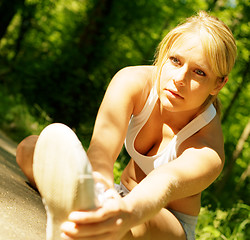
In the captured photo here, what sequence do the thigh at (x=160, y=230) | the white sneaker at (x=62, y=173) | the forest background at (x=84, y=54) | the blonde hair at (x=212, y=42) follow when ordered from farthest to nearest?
the forest background at (x=84, y=54) → the blonde hair at (x=212, y=42) → the thigh at (x=160, y=230) → the white sneaker at (x=62, y=173)

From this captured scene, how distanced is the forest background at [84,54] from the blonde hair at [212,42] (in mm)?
4820

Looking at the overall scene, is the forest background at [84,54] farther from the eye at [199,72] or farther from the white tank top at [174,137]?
the eye at [199,72]

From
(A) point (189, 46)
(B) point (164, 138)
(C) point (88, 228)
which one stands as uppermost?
(A) point (189, 46)

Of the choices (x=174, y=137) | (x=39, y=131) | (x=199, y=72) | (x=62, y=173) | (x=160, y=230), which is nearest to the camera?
(x=62, y=173)

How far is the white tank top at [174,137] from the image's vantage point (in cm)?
225

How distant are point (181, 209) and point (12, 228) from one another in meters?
0.91

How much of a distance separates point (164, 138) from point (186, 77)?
46 centimetres

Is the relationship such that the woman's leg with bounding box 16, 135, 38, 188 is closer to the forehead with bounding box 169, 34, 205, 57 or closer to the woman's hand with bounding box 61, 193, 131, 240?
the forehead with bounding box 169, 34, 205, 57

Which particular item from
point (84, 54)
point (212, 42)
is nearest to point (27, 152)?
point (212, 42)

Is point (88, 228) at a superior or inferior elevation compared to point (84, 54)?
superior

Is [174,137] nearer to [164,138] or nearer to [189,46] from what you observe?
[164,138]

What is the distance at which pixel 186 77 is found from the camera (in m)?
2.03

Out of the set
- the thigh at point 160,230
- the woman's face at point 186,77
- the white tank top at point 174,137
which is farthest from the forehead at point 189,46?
the thigh at point 160,230

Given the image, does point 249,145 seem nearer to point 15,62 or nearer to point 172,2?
point 172,2
